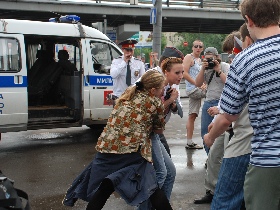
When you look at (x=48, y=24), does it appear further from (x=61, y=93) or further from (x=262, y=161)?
(x=262, y=161)

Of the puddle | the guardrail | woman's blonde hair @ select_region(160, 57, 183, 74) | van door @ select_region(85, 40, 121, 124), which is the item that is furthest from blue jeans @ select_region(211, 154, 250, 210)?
the guardrail

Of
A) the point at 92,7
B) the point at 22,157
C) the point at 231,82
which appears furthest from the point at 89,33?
the point at 92,7

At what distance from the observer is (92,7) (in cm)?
2033

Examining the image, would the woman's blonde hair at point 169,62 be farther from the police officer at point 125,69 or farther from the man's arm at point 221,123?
the police officer at point 125,69

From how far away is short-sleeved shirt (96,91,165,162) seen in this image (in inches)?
139

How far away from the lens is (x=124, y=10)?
21141 millimetres

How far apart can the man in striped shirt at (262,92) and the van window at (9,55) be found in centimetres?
586

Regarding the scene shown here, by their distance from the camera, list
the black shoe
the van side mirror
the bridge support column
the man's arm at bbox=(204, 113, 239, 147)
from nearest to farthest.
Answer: the man's arm at bbox=(204, 113, 239, 147), the black shoe, the van side mirror, the bridge support column

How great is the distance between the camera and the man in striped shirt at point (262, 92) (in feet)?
7.10

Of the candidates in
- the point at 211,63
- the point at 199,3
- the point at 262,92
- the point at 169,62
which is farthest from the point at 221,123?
the point at 199,3

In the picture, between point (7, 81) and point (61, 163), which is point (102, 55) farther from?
point (61, 163)

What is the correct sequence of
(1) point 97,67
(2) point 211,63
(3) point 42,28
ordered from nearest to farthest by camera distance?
(2) point 211,63 < (3) point 42,28 < (1) point 97,67

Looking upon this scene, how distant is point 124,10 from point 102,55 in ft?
42.5

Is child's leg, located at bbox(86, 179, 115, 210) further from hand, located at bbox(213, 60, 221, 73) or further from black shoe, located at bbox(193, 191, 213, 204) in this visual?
hand, located at bbox(213, 60, 221, 73)
